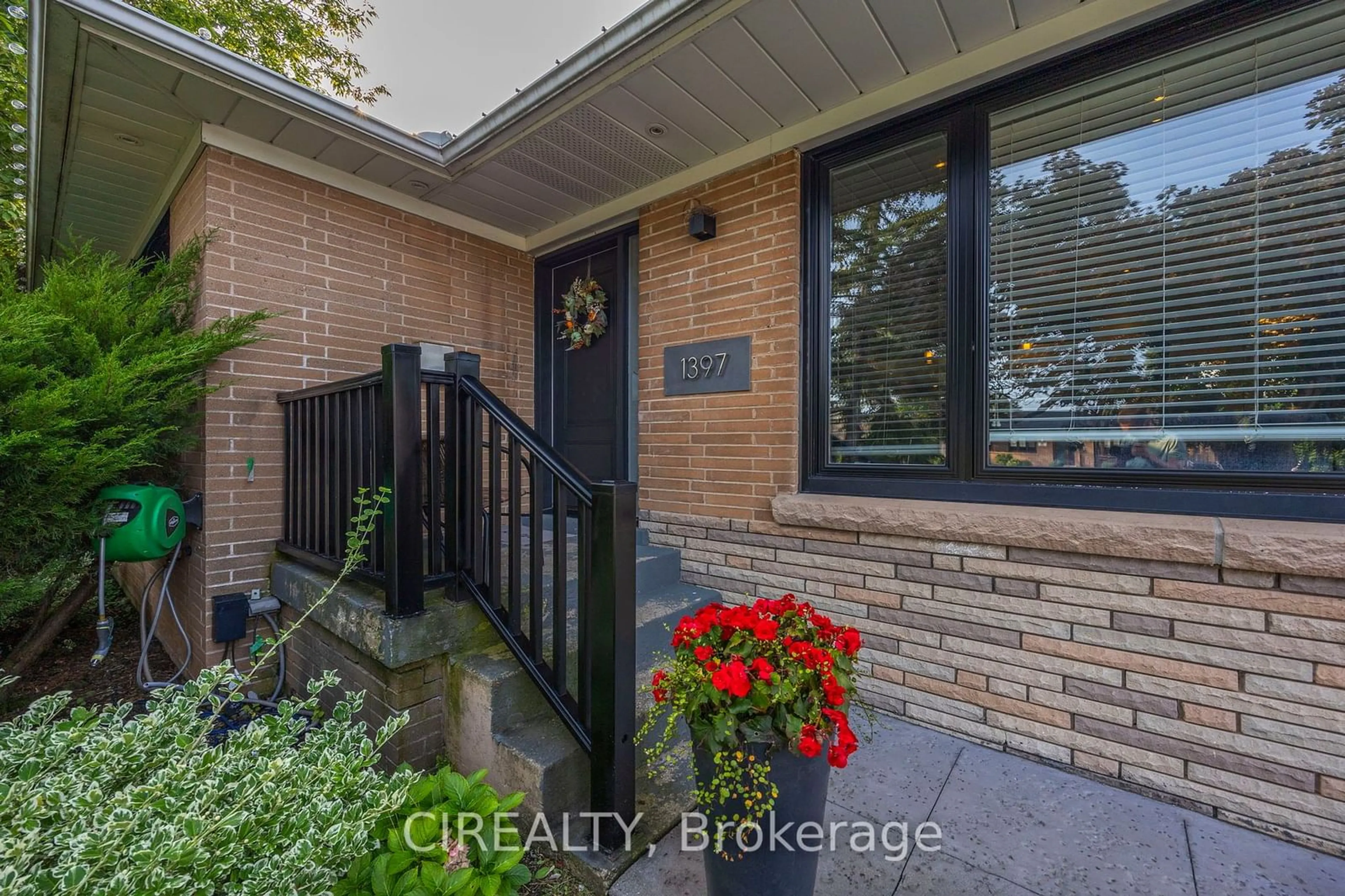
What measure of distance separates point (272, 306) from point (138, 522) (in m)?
1.17

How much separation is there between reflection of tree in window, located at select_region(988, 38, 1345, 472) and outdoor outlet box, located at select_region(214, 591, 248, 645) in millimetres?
3498

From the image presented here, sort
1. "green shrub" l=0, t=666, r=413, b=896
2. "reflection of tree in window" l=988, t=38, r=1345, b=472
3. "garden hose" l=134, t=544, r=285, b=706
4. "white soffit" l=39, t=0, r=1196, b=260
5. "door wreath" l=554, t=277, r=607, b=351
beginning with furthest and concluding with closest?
1. "door wreath" l=554, t=277, r=607, b=351
2. "garden hose" l=134, t=544, r=285, b=706
3. "white soffit" l=39, t=0, r=1196, b=260
4. "reflection of tree in window" l=988, t=38, r=1345, b=472
5. "green shrub" l=0, t=666, r=413, b=896

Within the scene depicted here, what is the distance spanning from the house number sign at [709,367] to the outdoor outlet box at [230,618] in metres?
2.37

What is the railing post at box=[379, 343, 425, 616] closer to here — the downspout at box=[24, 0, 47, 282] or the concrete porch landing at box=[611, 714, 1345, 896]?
the concrete porch landing at box=[611, 714, 1345, 896]

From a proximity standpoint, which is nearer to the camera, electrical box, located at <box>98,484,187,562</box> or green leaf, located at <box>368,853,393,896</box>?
green leaf, located at <box>368,853,393,896</box>

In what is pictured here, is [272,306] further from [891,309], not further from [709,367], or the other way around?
[891,309]

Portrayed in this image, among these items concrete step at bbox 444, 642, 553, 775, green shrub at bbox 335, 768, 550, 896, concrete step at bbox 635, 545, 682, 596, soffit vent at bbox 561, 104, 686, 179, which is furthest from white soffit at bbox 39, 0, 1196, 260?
green shrub at bbox 335, 768, 550, 896

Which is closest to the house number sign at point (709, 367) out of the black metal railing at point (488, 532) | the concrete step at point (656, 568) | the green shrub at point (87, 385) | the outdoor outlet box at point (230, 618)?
the concrete step at point (656, 568)

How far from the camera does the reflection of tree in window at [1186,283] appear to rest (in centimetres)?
174

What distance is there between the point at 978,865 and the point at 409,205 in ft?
13.2

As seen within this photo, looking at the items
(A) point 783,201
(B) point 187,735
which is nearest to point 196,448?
(B) point 187,735

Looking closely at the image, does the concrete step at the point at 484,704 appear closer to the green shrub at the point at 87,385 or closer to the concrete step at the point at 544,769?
the concrete step at the point at 544,769

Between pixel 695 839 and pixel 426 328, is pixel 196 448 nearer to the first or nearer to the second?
pixel 426 328

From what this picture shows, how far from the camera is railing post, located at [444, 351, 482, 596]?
6.72 ft
